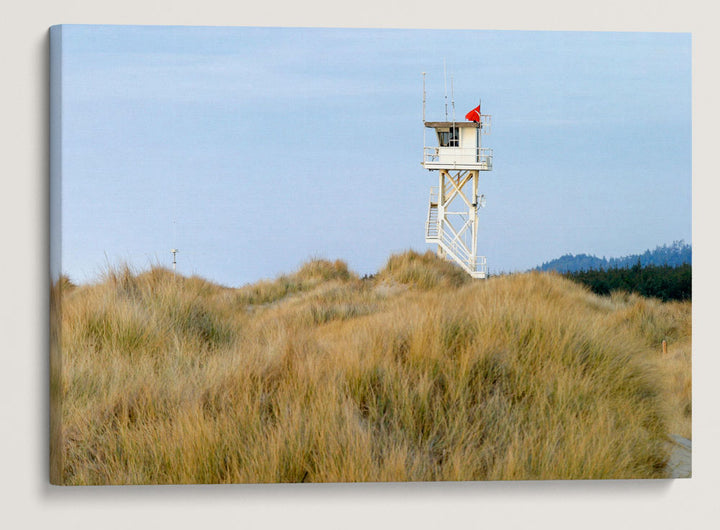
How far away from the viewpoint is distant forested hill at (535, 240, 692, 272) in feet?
12.5

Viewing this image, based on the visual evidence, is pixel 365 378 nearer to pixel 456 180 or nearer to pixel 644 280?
pixel 456 180

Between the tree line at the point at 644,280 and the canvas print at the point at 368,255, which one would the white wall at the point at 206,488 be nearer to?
the canvas print at the point at 368,255

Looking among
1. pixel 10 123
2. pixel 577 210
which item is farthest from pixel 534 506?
pixel 10 123

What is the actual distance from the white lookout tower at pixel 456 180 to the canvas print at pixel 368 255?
11 millimetres

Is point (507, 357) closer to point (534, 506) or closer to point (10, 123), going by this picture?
point (534, 506)

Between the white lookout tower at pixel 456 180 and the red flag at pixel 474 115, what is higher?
the red flag at pixel 474 115

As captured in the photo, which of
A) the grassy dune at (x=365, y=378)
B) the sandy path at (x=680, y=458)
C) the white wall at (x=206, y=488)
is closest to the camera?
the grassy dune at (x=365, y=378)

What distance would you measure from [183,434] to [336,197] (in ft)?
4.15

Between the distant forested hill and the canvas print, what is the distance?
0.04ft

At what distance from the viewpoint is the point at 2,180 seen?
3604 mm

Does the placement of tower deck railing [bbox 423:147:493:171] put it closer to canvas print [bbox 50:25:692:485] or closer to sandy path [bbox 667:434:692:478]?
canvas print [bbox 50:25:692:485]

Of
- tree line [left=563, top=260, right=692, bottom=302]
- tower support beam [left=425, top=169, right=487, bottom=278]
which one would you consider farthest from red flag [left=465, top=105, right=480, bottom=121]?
tree line [left=563, top=260, right=692, bottom=302]

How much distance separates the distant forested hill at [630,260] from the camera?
3.82m

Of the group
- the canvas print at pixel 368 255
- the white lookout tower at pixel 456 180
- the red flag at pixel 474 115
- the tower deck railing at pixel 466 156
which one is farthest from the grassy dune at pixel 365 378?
the red flag at pixel 474 115
